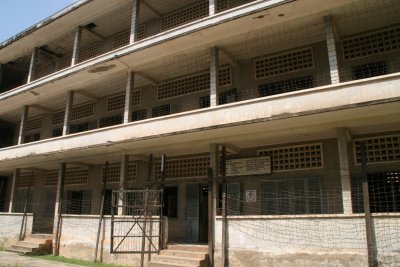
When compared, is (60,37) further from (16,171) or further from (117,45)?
(16,171)

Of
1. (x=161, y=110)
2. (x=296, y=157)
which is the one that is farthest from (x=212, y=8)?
(x=296, y=157)

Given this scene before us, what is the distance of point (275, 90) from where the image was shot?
38.1 feet

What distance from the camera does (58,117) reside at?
18375 mm

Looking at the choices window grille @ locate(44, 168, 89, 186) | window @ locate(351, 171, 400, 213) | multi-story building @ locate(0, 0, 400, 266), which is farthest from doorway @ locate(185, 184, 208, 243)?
window grille @ locate(44, 168, 89, 186)

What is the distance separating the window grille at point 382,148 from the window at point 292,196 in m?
1.47

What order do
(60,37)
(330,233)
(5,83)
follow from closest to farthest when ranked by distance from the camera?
1. (330,233)
2. (60,37)
3. (5,83)

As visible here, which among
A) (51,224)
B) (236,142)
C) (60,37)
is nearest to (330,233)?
(236,142)

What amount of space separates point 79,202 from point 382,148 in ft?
41.1

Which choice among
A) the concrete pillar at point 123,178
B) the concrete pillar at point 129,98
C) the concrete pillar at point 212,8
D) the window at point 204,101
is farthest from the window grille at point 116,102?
the concrete pillar at point 212,8

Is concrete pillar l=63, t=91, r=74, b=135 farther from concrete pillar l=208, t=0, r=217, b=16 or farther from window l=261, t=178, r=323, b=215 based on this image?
window l=261, t=178, r=323, b=215

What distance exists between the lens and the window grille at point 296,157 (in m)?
10.4

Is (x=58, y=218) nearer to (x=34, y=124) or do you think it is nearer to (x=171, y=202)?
(x=171, y=202)

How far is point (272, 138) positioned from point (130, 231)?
5149 mm

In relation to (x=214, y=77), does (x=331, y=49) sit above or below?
above
